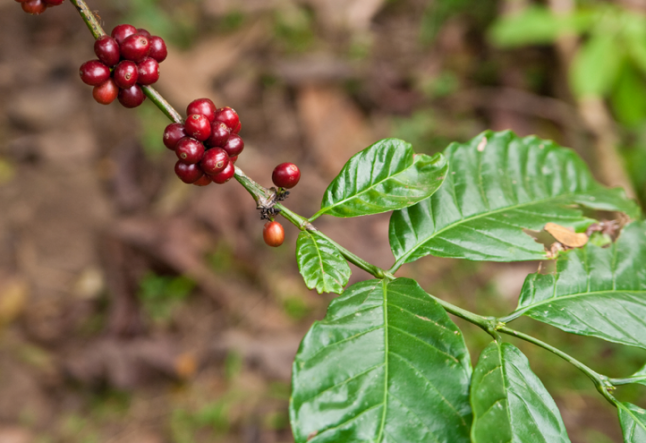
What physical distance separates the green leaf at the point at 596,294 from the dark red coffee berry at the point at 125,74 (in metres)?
1.08

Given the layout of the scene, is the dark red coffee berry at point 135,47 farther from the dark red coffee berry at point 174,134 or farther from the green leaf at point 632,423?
the green leaf at point 632,423

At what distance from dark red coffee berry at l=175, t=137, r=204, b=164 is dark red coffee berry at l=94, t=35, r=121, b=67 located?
259 millimetres

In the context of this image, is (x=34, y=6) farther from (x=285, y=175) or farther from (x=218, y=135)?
(x=285, y=175)

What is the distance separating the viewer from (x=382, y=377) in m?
0.91

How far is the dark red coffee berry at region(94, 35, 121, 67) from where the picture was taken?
1045mm

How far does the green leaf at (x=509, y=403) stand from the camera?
2.82ft

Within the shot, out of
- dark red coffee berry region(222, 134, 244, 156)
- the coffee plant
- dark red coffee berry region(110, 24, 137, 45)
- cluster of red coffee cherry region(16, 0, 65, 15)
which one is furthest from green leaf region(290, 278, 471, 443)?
cluster of red coffee cherry region(16, 0, 65, 15)

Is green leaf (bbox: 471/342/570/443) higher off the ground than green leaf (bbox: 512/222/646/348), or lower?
lower

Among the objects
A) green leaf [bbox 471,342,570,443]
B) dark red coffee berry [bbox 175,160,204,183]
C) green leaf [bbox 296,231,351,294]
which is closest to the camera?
green leaf [bbox 471,342,570,443]

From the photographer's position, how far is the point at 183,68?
419 centimetres

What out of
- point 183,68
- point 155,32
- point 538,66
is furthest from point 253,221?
point 538,66

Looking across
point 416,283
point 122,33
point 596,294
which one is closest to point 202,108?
point 122,33

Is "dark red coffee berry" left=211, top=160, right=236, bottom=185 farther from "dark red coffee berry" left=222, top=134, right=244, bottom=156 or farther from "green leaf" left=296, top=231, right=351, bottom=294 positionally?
"green leaf" left=296, top=231, right=351, bottom=294

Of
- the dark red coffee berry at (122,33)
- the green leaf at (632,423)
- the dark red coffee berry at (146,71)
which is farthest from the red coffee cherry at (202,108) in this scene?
the green leaf at (632,423)
